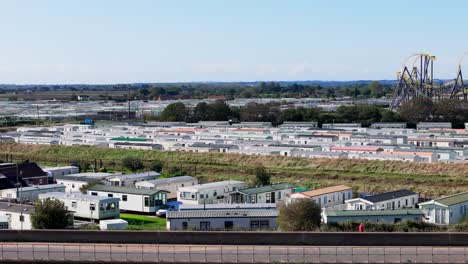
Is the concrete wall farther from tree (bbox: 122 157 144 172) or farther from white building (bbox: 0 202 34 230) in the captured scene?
tree (bbox: 122 157 144 172)

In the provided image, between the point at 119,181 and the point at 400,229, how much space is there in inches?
265

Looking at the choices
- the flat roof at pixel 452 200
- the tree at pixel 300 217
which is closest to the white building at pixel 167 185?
the tree at pixel 300 217

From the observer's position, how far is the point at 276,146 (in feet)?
63.0

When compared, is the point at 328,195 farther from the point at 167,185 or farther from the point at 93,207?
the point at 93,207

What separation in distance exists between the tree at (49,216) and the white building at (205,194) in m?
3.28

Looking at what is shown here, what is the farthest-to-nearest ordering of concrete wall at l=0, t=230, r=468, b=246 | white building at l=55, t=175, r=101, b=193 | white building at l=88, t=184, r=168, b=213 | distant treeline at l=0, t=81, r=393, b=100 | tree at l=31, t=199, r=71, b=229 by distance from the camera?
distant treeline at l=0, t=81, r=393, b=100 → white building at l=55, t=175, r=101, b=193 → white building at l=88, t=184, r=168, b=213 → tree at l=31, t=199, r=71, b=229 → concrete wall at l=0, t=230, r=468, b=246

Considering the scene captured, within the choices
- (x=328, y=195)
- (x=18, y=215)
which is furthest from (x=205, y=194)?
(x=18, y=215)

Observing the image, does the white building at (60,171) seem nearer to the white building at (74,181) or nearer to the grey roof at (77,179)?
the grey roof at (77,179)

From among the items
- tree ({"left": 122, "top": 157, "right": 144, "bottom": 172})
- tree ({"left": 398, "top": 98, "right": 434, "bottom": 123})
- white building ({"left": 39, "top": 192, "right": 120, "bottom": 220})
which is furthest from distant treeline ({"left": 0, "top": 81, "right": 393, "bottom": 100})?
white building ({"left": 39, "top": 192, "right": 120, "bottom": 220})

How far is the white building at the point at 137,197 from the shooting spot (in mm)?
11438

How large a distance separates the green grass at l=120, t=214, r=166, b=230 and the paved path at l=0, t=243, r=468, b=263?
342 centimetres

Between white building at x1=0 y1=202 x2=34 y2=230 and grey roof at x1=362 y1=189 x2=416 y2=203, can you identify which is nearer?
white building at x1=0 y1=202 x2=34 y2=230

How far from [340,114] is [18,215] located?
20.5 meters

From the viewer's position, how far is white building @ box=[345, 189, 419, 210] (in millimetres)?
10828
